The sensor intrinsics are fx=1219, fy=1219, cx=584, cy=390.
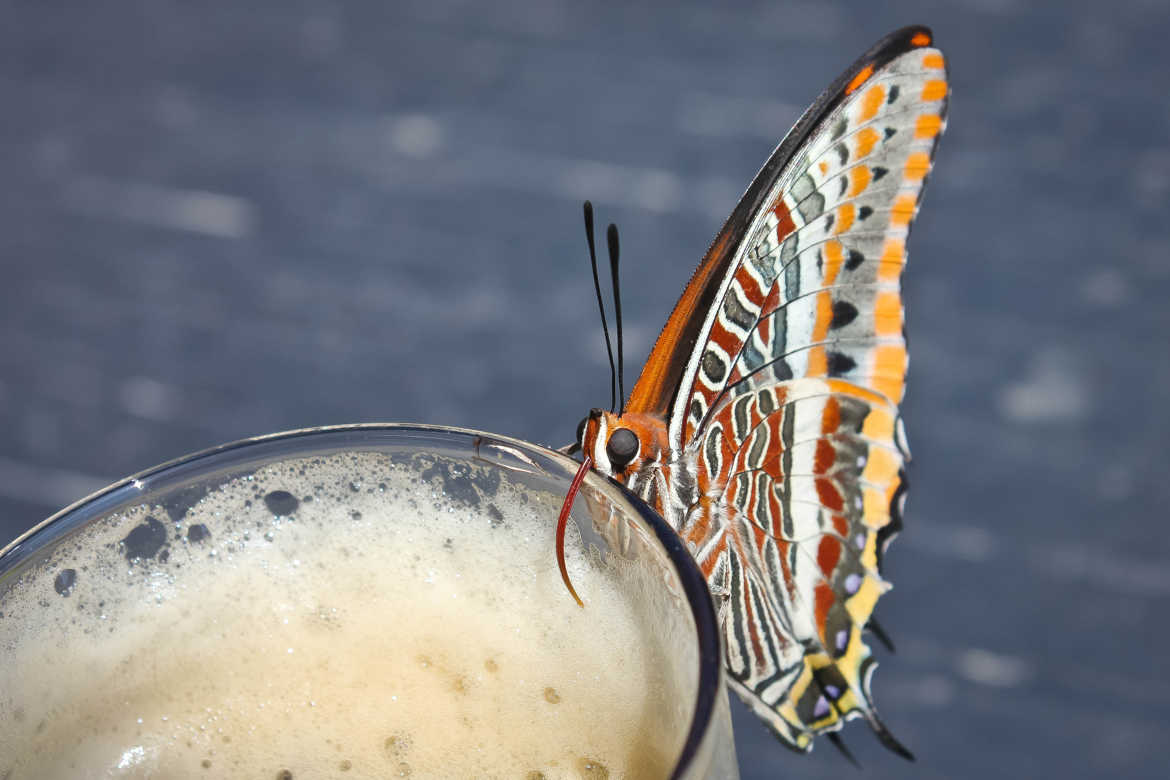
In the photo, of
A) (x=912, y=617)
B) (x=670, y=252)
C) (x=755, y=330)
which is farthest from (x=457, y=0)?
(x=755, y=330)

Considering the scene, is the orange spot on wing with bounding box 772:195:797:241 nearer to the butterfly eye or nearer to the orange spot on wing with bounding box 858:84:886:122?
the orange spot on wing with bounding box 858:84:886:122

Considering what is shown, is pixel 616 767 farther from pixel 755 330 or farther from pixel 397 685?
pixel 755 330

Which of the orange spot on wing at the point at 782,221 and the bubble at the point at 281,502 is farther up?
the orange spot on wing at the point at 782,221

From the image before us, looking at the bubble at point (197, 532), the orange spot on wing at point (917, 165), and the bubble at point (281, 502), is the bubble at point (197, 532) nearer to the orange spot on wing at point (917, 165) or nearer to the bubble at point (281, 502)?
the bubble at point (281, 502)

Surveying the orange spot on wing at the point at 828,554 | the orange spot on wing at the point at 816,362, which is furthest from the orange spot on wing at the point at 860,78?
the orange spot on wing at the point at 828,554

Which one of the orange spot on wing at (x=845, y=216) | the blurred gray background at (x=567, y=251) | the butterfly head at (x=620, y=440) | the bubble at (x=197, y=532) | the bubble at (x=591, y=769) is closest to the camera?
the bubble at (x=591, y=769)

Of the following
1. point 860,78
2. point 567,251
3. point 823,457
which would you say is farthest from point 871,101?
point 567,251
